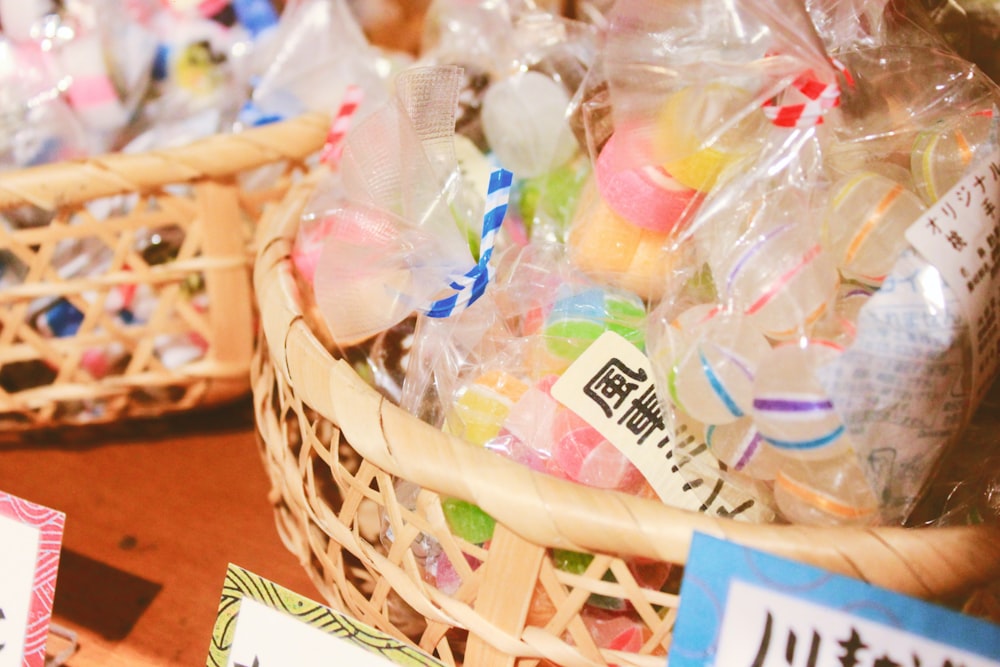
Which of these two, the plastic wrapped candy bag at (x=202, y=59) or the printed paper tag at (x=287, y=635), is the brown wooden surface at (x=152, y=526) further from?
the plastic wrapped candy bag at (x=202, y=59)

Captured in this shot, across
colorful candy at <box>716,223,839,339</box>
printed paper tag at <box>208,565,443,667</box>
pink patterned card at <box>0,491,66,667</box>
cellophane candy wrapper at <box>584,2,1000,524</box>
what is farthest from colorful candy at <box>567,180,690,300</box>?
pink patterned card at <box>0,491,66,667</box>

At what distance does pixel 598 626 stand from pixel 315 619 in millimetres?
191

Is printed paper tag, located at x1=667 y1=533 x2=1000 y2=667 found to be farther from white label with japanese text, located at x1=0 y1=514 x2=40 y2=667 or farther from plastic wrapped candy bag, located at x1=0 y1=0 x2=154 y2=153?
plastic wrapped candy bag, located at x1=0 y1=0 x2=154 y2=153

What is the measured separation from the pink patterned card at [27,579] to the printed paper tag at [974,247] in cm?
62

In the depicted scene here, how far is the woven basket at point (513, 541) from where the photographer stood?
0.45 metres

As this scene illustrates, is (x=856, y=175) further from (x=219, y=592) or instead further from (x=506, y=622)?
(x=219, y=592)

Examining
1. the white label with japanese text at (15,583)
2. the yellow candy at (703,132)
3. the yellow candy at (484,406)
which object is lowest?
the white label with japanese text at (15,583)

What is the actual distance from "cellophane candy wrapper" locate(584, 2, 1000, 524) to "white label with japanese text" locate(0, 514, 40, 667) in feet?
1.56

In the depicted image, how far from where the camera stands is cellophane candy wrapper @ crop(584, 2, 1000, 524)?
19.6 inches

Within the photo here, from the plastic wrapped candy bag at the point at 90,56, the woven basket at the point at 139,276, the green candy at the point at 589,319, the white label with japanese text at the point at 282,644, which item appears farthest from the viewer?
the plastic wrapped candy bag at the point at 90,56

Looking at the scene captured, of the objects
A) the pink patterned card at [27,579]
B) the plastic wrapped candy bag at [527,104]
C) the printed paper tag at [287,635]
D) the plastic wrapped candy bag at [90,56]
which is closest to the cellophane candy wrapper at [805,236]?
the plastic wrapped candy bag at [527,104]

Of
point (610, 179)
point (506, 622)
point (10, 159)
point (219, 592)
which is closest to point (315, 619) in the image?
point (506, 622)

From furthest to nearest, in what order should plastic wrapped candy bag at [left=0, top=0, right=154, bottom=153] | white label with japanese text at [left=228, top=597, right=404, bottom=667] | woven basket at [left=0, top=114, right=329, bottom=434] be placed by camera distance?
1. plastic wrapped candy bag at [left=0, top=0, right=154, bottom=153]
2. woven basket at [left=0, top=114, right=329, bottom=434]
3. white label with japanese text at [left=228, top=597, right=404, bottom=667]

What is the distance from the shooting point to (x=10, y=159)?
Answer: 0.91 meters
